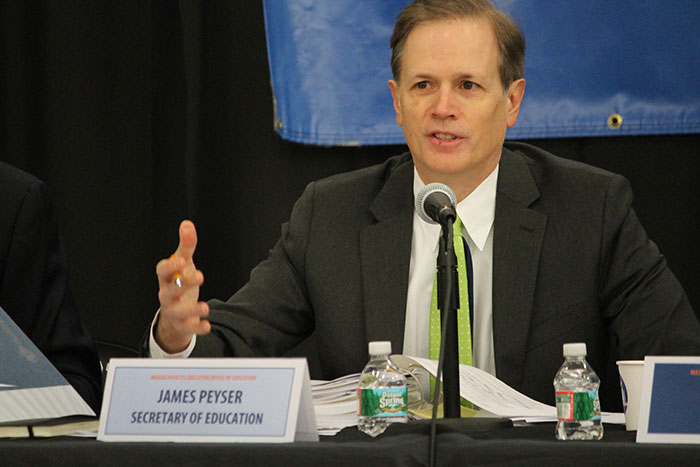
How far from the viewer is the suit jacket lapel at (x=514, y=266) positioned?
1.95 meters

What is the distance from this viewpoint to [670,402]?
1.13 m

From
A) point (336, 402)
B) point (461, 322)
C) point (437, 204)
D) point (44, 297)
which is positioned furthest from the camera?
point (461, 322)

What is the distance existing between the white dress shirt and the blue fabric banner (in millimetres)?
609

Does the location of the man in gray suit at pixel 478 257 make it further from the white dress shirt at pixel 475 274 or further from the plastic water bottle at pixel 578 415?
the plastic water bottle at pixel 578 415

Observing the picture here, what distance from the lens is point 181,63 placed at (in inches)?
115

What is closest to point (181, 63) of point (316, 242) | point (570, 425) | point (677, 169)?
point (316, 242)

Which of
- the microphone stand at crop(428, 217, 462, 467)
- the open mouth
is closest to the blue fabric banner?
the open mouth

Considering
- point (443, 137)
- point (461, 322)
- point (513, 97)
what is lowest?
point (461, 322)

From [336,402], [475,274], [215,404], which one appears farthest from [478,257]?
[215,404]

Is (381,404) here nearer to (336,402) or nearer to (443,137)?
(336,402)

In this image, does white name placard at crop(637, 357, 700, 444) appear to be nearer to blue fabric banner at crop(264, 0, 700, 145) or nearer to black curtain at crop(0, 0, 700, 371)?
blue fabric banner at crop(264, 0, 700, 145)

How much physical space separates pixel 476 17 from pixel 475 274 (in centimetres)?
58

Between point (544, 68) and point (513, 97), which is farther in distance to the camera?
point (544, 68)

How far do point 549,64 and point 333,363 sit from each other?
111 cm
